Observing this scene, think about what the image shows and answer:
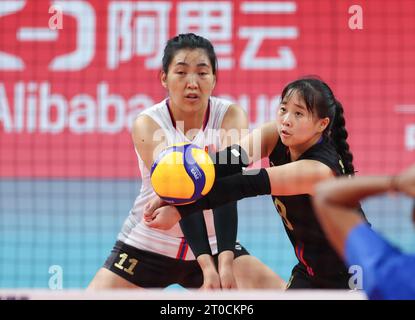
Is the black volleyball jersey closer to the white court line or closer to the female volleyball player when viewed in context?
the white court line

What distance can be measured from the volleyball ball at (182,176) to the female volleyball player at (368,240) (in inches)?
51.6

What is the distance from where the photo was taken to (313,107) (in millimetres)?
3908

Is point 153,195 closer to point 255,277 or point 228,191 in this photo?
point 255,277

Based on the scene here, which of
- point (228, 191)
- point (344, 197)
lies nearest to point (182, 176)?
point (228, 191)

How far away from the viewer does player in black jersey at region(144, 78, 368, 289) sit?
12.1 ft

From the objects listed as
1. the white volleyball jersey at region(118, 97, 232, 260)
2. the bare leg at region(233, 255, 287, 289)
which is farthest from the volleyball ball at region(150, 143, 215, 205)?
the bare leg at region(233, 255, 287, 289)

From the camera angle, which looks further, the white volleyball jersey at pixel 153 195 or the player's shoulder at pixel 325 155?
the white volleyball jersey at pixel 153 195

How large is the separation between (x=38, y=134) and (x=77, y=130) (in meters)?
0.48

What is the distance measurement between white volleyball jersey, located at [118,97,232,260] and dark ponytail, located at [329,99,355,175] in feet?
2.40

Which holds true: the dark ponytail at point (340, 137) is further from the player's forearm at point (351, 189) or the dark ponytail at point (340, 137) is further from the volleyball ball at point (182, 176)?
the player's forearm at point (351, 189)

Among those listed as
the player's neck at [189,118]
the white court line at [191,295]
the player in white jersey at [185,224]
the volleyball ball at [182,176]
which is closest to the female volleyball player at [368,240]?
the volleyball ball at [182,176]

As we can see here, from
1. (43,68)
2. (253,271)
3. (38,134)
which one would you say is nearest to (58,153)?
(38,134)

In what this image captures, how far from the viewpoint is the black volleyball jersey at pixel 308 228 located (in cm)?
398
